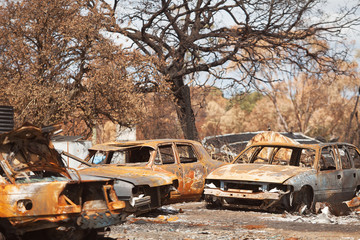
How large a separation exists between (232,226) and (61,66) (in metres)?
11.4

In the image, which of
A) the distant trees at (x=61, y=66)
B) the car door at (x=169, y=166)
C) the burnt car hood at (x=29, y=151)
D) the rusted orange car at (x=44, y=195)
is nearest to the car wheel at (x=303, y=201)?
the car door at (x=169, y=166)

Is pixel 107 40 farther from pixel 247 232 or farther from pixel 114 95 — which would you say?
pixel 247 232

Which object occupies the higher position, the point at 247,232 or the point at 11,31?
the point at 11,31

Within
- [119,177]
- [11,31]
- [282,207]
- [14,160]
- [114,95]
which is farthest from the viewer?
[114,95]

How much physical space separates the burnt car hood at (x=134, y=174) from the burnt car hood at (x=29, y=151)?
1.75 m

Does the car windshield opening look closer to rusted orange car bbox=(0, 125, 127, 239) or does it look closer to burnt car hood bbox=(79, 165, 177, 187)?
burnt car hood bbox=(79, 165, 177, 187)

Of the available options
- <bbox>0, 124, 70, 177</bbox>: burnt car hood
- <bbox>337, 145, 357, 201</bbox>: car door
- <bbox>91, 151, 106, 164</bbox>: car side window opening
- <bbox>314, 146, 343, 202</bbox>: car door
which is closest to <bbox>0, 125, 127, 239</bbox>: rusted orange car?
<bbox>0, 124, 70, 177</bbox>: burnt car hood

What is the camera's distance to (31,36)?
55.7 ft

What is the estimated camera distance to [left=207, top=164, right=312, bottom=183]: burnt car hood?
9555mm

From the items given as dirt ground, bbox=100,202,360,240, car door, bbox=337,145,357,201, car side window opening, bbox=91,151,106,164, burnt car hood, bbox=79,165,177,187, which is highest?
car side window opening, bbox=91,151,106,164

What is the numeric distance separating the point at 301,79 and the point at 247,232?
4959cm

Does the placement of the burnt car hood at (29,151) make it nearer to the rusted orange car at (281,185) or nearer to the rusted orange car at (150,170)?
the rusted orange car at (150,170)

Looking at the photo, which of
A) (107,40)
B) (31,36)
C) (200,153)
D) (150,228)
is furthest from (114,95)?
(150,228)

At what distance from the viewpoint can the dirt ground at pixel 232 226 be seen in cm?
729
